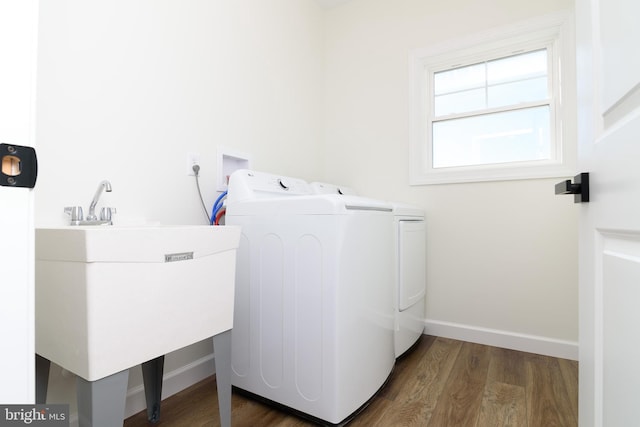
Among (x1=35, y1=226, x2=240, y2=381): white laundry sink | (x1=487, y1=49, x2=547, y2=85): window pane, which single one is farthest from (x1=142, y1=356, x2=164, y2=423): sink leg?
(x1=487, y1=49, x2=547, y2=85): window pane

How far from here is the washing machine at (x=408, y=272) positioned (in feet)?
5.82

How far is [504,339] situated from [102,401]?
7.32 feet

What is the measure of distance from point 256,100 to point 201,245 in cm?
140

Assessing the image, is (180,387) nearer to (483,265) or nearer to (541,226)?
(483,265)

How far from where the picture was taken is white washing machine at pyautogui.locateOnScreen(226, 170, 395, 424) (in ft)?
4.01

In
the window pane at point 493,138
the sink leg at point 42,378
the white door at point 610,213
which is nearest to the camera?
the white door at point 610,213

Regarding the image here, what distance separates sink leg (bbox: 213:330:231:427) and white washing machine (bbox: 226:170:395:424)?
0.29 m

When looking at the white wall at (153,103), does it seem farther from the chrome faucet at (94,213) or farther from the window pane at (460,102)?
the window pane at (460,102)

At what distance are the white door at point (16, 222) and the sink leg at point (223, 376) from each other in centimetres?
57

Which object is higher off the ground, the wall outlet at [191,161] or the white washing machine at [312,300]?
the wall outlet at [191,161]

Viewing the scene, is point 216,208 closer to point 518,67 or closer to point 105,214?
point 105,214

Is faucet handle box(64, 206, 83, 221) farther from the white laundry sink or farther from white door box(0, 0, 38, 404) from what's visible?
white door box(0, 0, 38, 404)

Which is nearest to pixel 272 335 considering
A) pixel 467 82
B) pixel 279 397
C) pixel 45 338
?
pixel 279 397

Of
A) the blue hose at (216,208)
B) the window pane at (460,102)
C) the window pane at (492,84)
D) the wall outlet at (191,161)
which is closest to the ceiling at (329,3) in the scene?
the window pane at (492,84)
